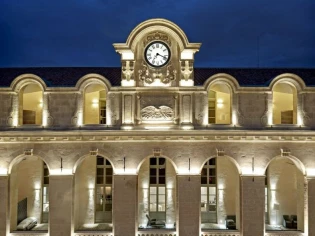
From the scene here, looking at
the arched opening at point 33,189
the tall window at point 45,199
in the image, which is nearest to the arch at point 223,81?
the arched opening at point 33,189

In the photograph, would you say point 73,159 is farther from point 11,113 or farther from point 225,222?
point 225,222

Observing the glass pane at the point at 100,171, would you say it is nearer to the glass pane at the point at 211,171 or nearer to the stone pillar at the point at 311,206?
the glass pane at the point at 211,171

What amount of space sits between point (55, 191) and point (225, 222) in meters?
13.2

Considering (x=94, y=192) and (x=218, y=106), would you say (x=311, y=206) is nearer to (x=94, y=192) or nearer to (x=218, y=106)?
(x=218, y=106)

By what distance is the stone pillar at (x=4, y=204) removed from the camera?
795 inches

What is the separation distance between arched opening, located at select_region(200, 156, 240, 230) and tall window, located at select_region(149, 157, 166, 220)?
3193mm

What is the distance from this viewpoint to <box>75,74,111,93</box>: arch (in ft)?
67.6

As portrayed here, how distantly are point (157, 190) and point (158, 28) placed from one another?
41.5ft

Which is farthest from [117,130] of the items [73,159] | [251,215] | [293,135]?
[293,135]

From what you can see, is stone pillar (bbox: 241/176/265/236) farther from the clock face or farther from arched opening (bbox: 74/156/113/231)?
arched opening (bbox: 74/156/113/231)

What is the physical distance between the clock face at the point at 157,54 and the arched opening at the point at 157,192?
8.00 metres

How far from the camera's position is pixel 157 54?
2120cm

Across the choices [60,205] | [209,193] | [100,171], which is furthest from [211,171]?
[60,205]

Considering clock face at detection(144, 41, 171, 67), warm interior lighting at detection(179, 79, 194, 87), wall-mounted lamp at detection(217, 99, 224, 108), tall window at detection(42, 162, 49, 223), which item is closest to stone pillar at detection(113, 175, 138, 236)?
warm interior lighting at detection(179, 79, 194, 87)
